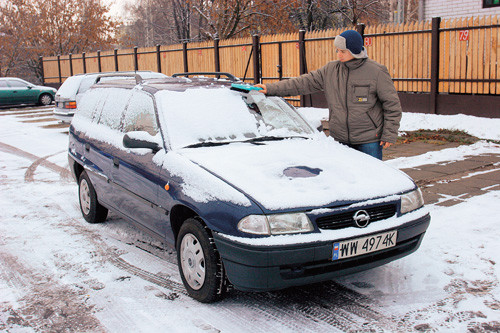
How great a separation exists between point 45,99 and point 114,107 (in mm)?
20499

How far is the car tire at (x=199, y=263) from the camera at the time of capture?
3.42 m

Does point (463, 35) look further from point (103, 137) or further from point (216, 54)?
point (216, 54)

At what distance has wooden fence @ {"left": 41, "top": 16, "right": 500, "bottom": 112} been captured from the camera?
442 inches

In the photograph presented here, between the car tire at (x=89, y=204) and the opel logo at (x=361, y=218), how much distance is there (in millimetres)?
3225

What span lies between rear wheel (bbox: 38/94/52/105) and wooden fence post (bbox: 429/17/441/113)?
1816 centimetres

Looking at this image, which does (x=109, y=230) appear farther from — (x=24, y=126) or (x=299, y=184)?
(x=24, y=126)

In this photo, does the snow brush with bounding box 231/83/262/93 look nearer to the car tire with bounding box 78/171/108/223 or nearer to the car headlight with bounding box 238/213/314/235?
the car headlight with bounding box 238/213/314/235

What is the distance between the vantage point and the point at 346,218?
334 cm

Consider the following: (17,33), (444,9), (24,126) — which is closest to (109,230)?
Result: (24,126)

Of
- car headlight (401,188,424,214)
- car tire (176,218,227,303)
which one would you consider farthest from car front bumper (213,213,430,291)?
car headlight (401,188,424,214)

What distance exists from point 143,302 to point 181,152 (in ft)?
3.78

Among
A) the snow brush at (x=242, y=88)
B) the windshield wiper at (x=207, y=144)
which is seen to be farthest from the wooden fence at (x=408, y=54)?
the windshield wiper at (x=207, y=144)

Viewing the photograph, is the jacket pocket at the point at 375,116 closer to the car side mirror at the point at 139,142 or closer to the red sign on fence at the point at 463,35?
the car side mirror at the point at 139,142

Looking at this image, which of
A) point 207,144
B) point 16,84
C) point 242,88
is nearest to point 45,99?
point 16,84
